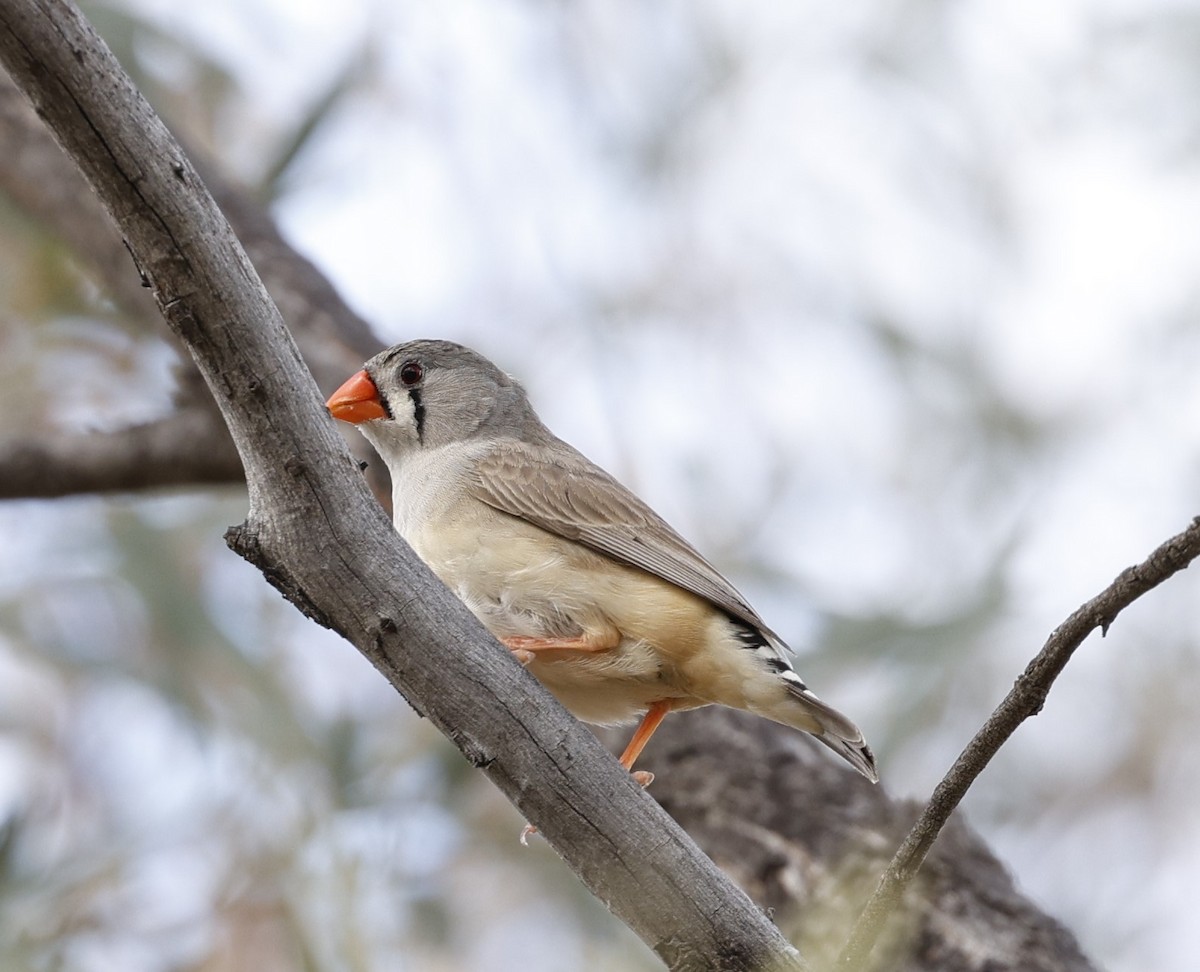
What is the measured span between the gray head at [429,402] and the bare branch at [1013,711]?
2448mm

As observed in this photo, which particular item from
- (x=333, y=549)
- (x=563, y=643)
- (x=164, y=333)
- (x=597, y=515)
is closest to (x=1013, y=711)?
(x=333, y=549)

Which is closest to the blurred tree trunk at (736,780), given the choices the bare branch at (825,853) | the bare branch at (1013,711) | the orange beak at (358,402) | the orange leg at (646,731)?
the bare branch at (825,853)

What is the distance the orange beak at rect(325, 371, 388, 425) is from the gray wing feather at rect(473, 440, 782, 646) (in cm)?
58

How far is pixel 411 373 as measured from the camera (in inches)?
189

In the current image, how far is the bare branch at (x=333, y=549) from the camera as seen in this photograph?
2301mm

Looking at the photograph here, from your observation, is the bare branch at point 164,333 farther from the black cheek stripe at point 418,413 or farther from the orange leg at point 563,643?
the orange leg at point 563,643

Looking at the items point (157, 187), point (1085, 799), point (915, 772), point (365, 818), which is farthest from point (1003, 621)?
point (157, 187)

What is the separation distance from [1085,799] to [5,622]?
5633 mm

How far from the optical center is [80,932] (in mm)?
5188

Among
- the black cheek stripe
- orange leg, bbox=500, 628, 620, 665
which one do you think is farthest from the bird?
the black cheek stripe

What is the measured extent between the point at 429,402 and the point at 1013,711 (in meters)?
2.78

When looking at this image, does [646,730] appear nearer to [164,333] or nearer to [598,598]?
[598,598]

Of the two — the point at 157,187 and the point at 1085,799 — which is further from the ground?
the point at 1085,799

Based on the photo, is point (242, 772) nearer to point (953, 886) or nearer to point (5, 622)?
point (5, 622)
